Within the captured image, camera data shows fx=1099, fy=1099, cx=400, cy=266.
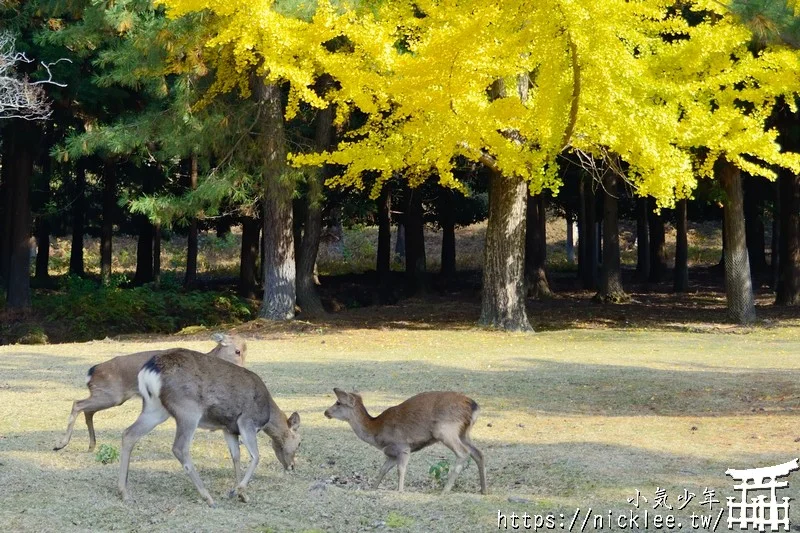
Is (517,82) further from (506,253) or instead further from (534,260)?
(534,260)

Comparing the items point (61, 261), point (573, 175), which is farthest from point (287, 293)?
point (61, 261)

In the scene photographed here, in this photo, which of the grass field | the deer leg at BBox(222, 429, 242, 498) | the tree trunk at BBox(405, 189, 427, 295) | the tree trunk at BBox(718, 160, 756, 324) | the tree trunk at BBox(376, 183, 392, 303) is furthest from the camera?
the tree trunk at BBox(376, 183, 392, 303)

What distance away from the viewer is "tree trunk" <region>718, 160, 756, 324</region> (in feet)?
79.2

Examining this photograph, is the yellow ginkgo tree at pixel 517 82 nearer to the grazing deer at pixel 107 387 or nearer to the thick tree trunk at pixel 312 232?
the thick tree trunk at pixel 312 232

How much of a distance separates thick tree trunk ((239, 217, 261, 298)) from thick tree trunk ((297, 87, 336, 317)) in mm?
4837

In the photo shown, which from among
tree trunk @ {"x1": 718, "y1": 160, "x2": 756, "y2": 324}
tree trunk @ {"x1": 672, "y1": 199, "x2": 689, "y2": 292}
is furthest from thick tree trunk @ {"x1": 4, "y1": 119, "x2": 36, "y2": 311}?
tree trunk @ {"x1": 672, "y1": 199, "x2": 689, "y2": 292}

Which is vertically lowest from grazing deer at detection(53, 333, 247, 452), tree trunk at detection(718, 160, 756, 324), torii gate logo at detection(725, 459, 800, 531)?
torii gate logo at detection(725, 459, 800, 531)

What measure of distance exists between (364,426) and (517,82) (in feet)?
46.2

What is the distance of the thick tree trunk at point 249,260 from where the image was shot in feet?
106

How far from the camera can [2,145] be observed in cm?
2859

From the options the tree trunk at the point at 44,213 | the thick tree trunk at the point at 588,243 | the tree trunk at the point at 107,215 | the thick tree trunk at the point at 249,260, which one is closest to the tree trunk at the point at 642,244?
the thick tree trunk at the point at 588,243

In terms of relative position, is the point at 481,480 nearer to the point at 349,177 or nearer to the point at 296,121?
the point at 349,177

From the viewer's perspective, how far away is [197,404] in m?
7.39

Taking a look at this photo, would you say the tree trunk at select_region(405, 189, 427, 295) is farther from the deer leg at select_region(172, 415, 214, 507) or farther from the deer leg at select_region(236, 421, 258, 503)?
the deer leg at select_region(172, 415, 214, 507)
